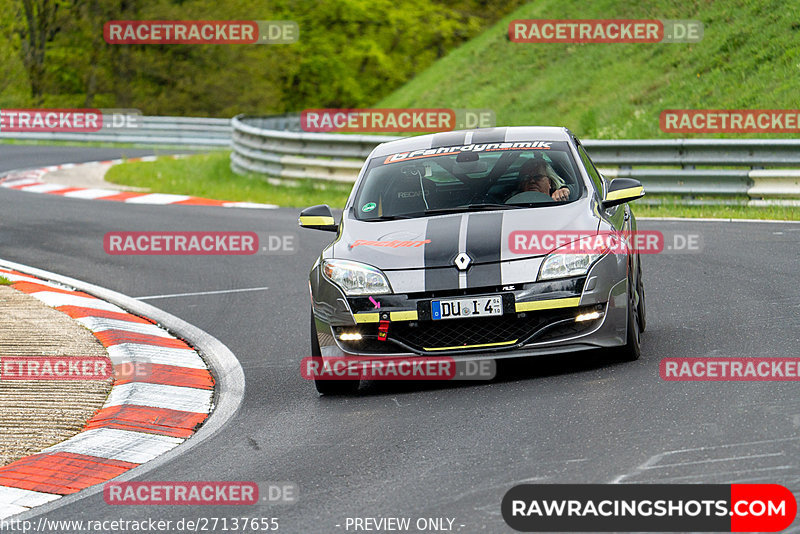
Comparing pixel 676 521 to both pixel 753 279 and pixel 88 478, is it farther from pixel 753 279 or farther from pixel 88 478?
pixel 753 279

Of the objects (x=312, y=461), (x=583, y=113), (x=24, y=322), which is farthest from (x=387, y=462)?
(x=583, y=113)

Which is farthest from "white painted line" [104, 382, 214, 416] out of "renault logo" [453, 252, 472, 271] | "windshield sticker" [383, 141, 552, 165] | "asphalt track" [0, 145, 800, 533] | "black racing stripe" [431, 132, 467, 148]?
"black racing stripe" [431, 132, 467, 148]

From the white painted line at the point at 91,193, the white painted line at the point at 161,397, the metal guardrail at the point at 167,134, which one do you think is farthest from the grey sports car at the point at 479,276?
the metal guardrail at the point at 167,134

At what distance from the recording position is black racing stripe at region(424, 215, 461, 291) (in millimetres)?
6762

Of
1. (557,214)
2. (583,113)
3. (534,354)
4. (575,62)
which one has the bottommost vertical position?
(534,354)

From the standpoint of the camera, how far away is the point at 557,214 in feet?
23.9

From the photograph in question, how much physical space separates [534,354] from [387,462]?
150 cm

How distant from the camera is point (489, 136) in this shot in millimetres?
8539

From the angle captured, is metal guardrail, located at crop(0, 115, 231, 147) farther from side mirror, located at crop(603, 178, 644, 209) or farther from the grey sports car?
side mirror, located at crop(603, 178, 644, 209)

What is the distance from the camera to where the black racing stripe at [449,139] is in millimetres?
8453

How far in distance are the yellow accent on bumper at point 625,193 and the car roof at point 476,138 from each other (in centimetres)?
81

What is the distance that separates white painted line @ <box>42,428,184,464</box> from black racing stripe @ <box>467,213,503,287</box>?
6.24 ft

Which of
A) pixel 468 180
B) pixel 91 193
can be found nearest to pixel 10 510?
pixel 468 180

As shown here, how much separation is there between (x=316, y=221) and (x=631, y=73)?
18.3 meters
